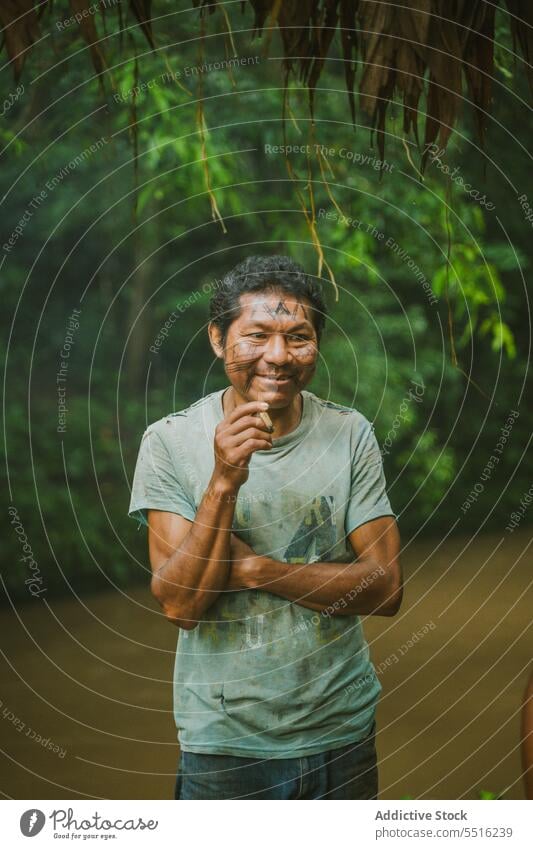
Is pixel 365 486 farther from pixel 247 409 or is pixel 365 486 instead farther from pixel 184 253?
pixel 184 253

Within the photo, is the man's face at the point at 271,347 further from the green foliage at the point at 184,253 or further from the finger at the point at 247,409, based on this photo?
the green foliage at the point at 184,253

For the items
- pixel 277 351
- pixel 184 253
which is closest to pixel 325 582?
pixel 277 351

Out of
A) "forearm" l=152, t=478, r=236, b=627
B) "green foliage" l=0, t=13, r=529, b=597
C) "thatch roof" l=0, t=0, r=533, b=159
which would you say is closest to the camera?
"forearm" l=152, t=478, r=236, b=627

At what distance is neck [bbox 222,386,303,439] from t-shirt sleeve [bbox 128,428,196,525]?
10cm

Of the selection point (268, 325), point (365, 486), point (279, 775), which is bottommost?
point (279, 775)

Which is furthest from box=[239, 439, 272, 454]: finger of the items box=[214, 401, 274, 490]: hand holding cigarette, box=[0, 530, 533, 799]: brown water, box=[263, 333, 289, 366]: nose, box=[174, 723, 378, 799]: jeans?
box=[0, 530, 533, 799]: brown water

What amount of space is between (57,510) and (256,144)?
100 centimetres

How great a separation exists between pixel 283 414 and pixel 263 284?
0.17 m

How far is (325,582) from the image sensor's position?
1436 millimetres

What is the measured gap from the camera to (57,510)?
2643 millimetres

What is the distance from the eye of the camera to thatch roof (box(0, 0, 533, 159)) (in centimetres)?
156

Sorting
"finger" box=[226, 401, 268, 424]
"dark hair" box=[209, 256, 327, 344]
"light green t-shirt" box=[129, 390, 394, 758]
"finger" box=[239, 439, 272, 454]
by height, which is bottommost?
"light green t-shirt" box=[129, 390, 394, 758]

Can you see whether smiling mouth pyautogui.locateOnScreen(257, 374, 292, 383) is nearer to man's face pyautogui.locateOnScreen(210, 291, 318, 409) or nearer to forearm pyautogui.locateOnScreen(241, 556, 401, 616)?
man's face pyautogui.locateOnScreen(210, 291, 318, 409)

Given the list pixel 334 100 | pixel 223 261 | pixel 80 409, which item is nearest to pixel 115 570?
pixel 80 409
